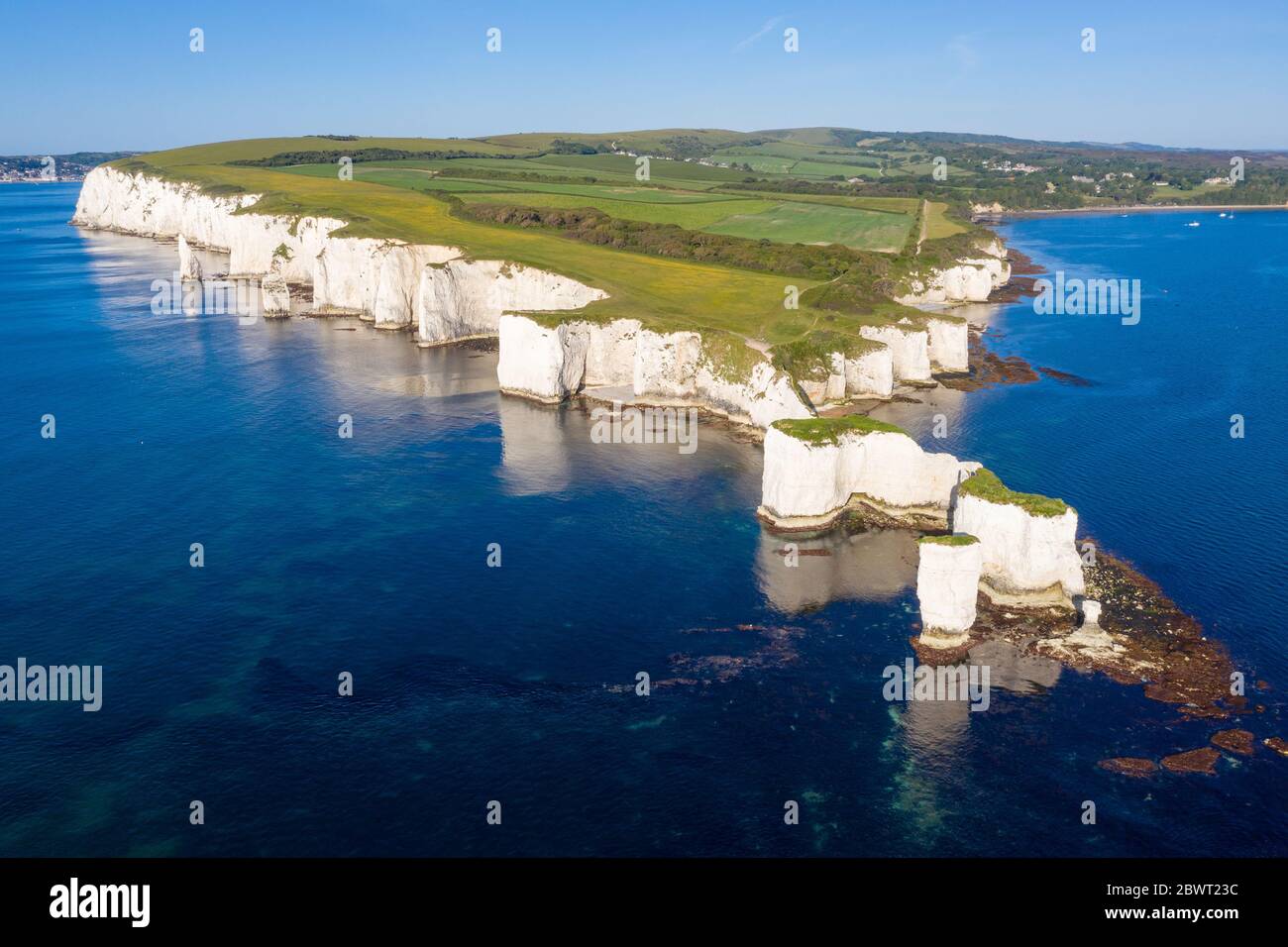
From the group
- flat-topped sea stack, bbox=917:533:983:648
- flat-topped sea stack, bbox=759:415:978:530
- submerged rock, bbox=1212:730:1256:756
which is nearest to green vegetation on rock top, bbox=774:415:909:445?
flat-topped sea stack, bbox=759:415:978:530

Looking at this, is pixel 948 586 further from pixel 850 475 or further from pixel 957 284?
pixel 957 284

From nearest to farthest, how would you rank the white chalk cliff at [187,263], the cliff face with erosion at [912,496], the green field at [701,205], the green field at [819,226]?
1. the cliff face with erosion at [912,496]
2. the white chalk cliff at [187,263]
3. the green field at [819,226]
4. the green field at [701,205]

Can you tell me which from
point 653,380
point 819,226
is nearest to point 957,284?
point 819,226

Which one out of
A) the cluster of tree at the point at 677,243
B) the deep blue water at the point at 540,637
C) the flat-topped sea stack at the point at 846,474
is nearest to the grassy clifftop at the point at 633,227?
the cluster of tree at the point at 677,243

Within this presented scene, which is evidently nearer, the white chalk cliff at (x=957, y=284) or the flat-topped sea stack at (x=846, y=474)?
the flat-topped sea stack at (x=846, y=474)

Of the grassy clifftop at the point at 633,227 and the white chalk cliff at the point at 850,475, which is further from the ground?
the grassy clifftop at the point at 633,227

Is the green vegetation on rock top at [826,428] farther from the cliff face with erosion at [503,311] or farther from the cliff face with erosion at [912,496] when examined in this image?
the cliff face with erosion at [503,311]

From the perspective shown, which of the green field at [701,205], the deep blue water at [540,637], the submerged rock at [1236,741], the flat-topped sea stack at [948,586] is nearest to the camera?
the deep blue water at [540,637]

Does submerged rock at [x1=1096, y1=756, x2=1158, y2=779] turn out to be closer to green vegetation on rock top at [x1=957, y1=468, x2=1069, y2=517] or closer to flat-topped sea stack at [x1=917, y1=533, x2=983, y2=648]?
flat-topped sea stack at [x1=917, y1=533, x2=983, y2=648]
